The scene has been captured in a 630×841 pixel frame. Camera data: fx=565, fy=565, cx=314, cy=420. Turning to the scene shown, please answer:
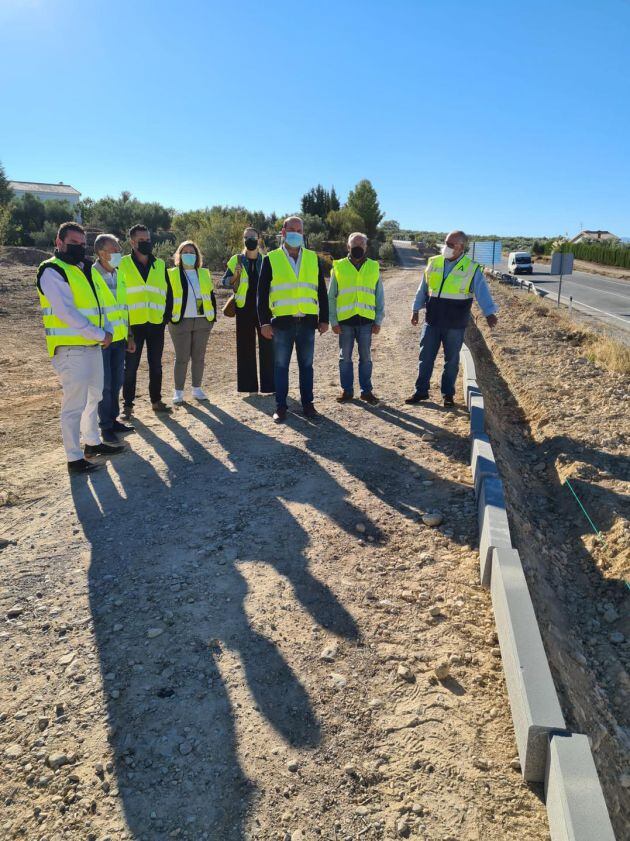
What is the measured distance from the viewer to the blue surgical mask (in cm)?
544

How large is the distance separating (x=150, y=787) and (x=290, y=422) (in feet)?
13.4

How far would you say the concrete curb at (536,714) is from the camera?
180 cm

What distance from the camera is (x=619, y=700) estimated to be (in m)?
3.20

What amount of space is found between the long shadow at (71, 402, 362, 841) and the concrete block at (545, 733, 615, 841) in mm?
898

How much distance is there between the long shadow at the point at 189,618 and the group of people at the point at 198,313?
87 centimetres

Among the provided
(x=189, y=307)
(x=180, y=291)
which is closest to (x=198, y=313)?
(x=189, y=307)

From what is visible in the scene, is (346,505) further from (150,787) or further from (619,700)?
(150,787)

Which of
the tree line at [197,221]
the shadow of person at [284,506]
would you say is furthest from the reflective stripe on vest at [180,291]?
the tree line at [197,221]

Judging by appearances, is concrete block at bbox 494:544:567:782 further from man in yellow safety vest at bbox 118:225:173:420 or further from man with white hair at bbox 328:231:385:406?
man in yellow safety vest at bbox 118:225:173:420

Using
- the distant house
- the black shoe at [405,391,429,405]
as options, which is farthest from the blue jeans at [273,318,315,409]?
the distant house

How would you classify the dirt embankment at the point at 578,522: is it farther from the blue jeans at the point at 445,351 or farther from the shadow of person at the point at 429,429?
the blue jeans at the point at 445,351

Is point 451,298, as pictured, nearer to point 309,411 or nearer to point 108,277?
point 309,411

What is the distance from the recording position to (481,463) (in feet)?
14.1

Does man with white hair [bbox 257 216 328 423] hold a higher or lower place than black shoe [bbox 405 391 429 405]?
higher
